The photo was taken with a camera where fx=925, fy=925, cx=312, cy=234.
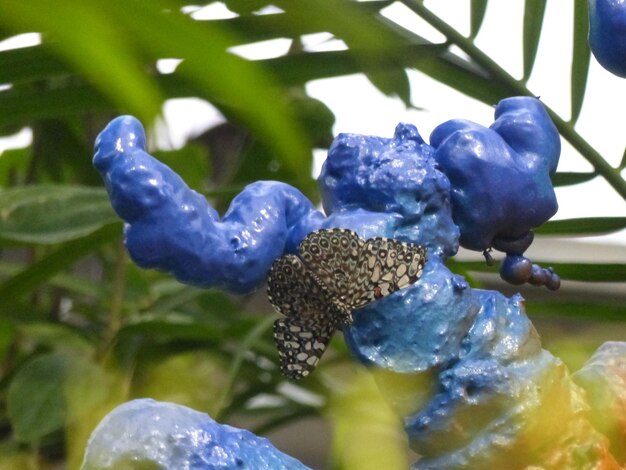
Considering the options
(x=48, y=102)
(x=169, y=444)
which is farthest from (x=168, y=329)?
(x=169, y=444)

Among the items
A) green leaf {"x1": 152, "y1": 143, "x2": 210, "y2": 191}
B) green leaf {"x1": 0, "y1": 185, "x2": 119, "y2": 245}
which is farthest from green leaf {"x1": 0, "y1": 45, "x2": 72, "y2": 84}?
green leaf {"x1": 152, "y1": 143, "x2": 210, "y2": 191}

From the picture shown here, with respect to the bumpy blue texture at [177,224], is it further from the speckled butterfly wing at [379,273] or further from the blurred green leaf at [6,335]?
the blurred green leaf at [6,335]

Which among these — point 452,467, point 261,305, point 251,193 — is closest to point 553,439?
point 452,467

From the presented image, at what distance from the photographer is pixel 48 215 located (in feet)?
2.12

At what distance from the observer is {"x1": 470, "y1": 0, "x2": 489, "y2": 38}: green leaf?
549 mm

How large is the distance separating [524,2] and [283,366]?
301 mm

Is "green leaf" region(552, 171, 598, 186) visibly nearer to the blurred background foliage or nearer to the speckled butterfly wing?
the blurred background foliage

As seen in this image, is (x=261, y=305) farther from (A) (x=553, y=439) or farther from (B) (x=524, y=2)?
(A) (x=553, y=439)


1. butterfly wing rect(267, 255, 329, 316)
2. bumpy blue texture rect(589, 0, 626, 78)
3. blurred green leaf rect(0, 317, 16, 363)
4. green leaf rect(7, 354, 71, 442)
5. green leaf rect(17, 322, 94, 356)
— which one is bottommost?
blurred green leaf rect(0, 317, 16, 363)

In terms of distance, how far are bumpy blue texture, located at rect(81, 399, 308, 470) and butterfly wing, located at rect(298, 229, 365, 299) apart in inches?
2.5

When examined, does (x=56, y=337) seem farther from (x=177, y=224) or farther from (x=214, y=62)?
(x=214, y=62)

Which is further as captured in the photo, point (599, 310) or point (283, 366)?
point (599, 310)

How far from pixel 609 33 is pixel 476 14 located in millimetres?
199

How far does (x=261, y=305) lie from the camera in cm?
156
